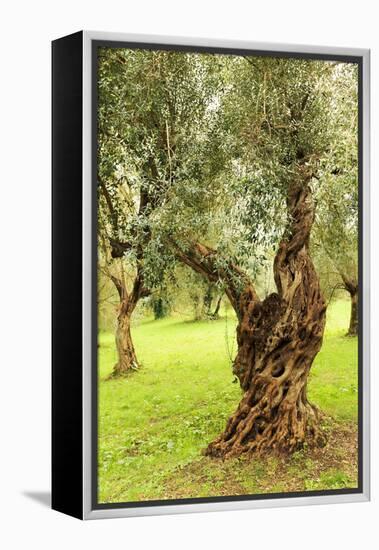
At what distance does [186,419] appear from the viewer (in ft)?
37.6

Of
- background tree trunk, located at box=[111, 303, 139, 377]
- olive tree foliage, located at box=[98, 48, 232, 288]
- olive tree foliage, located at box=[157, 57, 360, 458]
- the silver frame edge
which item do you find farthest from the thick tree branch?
the silver frame edge

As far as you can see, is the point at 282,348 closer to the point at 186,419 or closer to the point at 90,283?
the point at 186,419

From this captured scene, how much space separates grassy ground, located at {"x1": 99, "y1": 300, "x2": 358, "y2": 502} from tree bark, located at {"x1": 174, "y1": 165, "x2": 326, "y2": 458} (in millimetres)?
110

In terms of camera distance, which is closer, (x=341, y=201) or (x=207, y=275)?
(x=207, y=275)

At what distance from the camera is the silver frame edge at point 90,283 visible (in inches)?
430

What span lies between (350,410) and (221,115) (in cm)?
316

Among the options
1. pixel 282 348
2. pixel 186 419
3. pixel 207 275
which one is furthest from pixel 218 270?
pixel 186 419

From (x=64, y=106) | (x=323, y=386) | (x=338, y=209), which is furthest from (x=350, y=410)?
(x=64, y=106)

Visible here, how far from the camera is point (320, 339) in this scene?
12.0 meters

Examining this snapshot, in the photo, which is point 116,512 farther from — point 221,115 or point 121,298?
point 221,115

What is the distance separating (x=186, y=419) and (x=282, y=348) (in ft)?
3.85

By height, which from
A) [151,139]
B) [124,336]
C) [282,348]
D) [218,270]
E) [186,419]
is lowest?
[186,419]

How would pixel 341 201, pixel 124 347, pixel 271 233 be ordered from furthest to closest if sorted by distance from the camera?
pixel 341 201 < pixel 271 233 < pixel 124 347

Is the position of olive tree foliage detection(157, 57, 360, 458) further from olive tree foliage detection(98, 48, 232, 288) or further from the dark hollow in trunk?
the dark hollow in trunk
